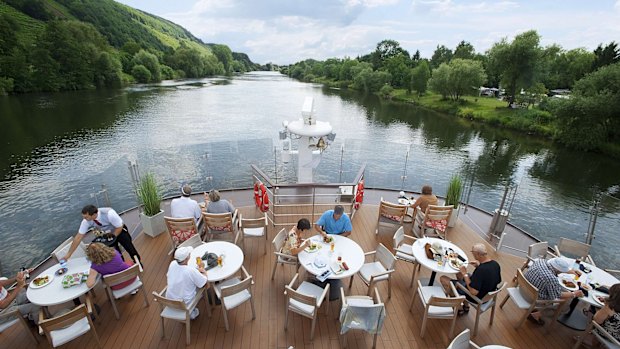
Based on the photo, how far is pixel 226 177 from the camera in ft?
29.7

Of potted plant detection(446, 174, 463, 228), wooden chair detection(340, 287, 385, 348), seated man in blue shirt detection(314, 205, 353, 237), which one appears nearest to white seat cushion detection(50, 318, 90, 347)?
wooden chair detection(340, 287, 385, 348)

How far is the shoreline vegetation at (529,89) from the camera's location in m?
23.1

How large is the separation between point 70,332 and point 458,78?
4577 cm

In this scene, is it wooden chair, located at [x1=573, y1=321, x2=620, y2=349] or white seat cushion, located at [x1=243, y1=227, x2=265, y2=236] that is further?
white seat cushion, located at [x1=243, y1=227, x2=265, y2=236]

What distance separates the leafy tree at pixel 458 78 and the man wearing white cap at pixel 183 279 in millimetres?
44483

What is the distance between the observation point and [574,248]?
5332 millimetres

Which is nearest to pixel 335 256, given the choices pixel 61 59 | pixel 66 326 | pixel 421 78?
pixel 66 326

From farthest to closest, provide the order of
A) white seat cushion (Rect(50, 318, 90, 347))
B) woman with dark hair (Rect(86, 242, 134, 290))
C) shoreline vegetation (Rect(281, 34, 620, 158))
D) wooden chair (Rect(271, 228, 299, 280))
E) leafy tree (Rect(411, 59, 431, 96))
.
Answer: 1. leafy tree (Rect(411, 59, 431, 96))
2. shoreline vegetation (Rect(281, 34, 620, 158))
3. wooden chair (Rect(271, 228, 299, 280))
4. woman with dark hair (Rect(86, 242, 134, 290))
5. white seat cushion (Rect(50, 318, 90, 347))

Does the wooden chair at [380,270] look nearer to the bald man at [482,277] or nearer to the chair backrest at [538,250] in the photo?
the bald man at [482,277]

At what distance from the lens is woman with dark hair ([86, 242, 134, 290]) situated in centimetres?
377

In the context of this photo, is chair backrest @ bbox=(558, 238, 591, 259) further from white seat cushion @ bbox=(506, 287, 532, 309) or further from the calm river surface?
the calm river surface

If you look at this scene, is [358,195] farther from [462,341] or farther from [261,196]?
[462,341]

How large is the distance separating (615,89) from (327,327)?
3102 centimetres

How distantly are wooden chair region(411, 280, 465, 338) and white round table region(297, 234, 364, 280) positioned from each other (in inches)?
40.3
